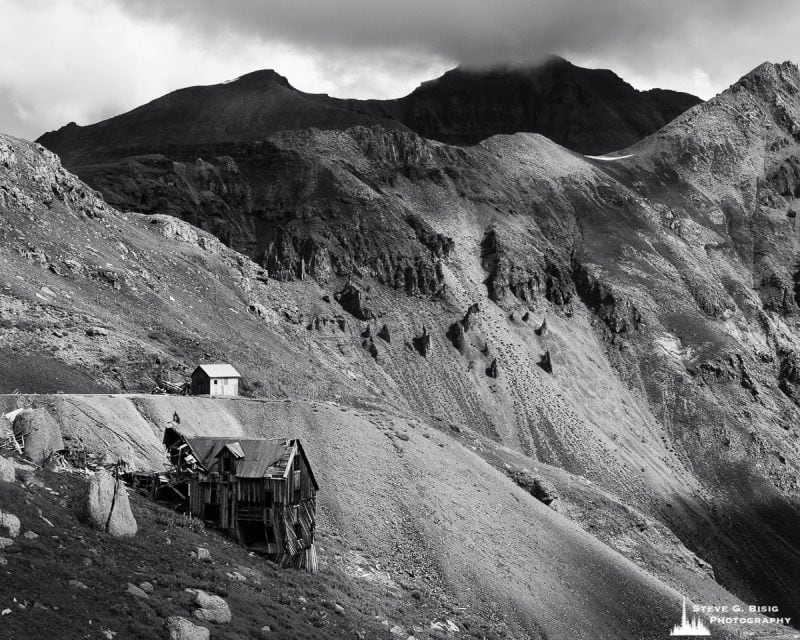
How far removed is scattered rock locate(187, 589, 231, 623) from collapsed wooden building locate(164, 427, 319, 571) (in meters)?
10.2

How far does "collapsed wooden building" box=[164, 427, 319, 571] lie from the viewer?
143 feet

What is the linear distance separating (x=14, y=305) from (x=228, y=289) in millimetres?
48424

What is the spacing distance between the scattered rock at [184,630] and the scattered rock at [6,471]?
29.7ft

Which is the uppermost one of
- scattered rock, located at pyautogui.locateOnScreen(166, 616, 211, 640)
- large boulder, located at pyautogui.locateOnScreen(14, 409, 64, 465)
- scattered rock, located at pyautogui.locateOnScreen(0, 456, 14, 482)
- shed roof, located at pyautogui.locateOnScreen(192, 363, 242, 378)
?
shed roof, located at pyautogui.locateOnScreen(192, 363, 242, 378)

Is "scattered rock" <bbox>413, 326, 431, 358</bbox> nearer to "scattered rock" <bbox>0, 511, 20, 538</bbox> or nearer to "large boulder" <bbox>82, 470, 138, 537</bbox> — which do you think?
"large boulder" <bbox>82, 470, 138, 537</bbox>

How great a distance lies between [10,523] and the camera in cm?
3045

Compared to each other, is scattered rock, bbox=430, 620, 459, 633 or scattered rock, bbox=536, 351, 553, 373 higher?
scattered rock, bbox=536, 351, 553, 373

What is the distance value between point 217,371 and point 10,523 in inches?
1706

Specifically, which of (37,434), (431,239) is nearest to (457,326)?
(431,239)

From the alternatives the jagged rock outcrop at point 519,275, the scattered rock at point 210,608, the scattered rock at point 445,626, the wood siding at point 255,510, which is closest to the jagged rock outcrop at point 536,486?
the scattered rock at point 445,626

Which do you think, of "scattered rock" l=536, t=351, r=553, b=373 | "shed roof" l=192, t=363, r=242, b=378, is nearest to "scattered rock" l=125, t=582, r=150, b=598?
"shed roof" l=192, t=363, r=242, b=378

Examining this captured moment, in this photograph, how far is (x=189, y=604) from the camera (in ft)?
104

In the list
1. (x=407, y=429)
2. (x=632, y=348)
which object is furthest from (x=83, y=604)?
(x=632, y=348)

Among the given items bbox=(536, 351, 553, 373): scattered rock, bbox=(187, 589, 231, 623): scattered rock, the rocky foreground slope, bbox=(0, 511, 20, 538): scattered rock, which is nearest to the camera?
bbox=(0, 511, 20, 538): scattered rock
